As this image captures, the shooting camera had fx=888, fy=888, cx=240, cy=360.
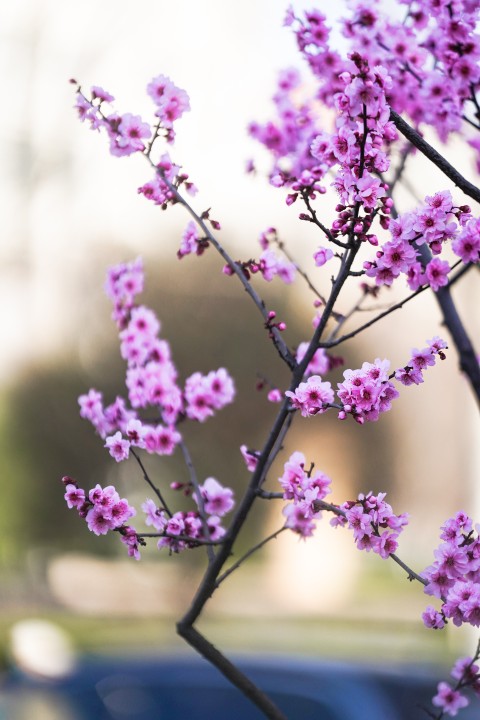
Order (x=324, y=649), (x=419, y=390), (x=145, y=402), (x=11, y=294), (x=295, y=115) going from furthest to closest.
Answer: (x=419, y=390) < (x=11, y=294) < (x=324, y=649) < (x=295, y=115) < (x=145, y=402)

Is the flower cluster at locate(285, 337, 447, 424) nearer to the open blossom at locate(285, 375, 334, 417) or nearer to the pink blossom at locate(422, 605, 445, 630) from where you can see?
the open blossom at locate(285, 375, 334, 417)

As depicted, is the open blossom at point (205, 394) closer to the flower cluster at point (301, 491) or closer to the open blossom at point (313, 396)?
the flower cluster at point (301, 491)

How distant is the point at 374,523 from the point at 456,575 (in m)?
0.23

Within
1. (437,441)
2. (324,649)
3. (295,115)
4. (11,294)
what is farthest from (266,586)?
(295,115)

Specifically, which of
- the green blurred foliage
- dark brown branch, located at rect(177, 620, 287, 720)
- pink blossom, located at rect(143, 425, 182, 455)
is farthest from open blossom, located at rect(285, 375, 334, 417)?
the green blurred foliage

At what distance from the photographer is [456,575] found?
6.84 ft

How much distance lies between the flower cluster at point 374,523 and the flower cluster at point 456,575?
11cm

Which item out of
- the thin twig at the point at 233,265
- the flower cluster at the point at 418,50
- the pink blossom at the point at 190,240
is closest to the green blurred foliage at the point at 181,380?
the flower cluster at the point at 418,50

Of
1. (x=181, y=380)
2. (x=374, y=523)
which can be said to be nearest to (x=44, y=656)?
(x=374, y=523)

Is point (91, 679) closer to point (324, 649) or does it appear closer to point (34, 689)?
point (34, 689)

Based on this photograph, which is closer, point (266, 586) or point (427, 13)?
point (427, 13)

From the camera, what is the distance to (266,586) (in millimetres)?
21047

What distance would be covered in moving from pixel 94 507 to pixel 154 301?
1374cm

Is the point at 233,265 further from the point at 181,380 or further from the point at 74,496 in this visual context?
the point at 181,380
